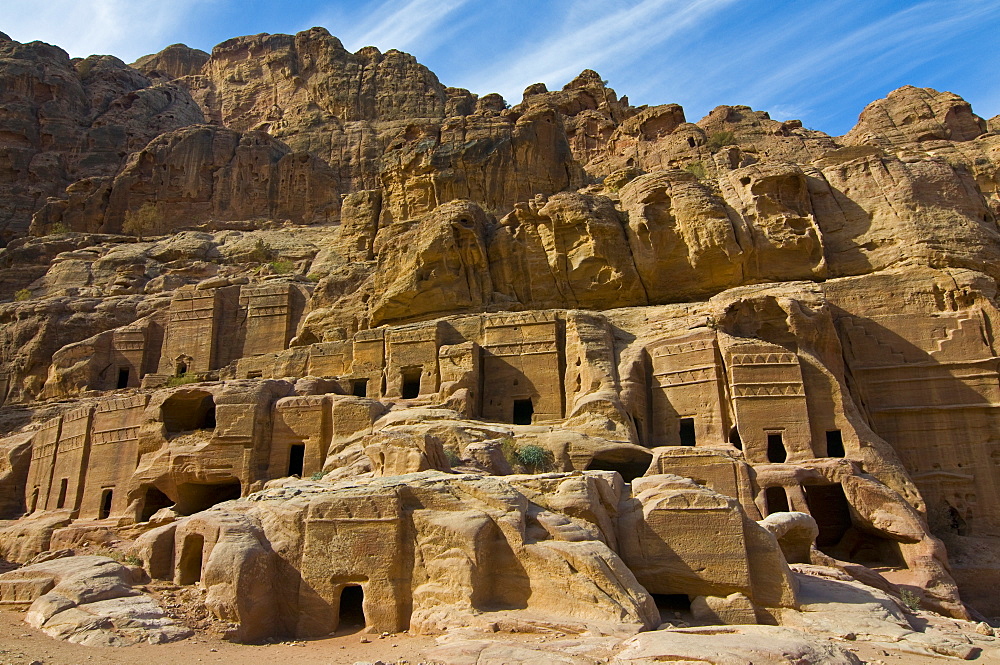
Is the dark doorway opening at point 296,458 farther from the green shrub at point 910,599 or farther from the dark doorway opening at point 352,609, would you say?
the green shrub at point 910,599

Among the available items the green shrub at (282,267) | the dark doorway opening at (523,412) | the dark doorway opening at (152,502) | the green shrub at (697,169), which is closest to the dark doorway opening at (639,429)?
the dark doorway opening at (523,412)

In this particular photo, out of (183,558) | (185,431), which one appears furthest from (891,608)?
(185,431)

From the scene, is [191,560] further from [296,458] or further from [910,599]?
[910,599]

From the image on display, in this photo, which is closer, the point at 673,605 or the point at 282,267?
the point at 673,605

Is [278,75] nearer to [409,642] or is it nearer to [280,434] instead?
[280,434]

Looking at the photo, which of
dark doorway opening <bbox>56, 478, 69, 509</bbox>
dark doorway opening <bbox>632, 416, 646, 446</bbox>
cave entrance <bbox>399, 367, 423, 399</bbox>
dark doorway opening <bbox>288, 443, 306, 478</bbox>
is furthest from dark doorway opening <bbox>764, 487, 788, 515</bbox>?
dark doorway opening <bbox>56, 478, 69, 509</bbox>

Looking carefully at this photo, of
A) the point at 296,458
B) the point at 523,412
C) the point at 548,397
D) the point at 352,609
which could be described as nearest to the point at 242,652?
the point at 352,609

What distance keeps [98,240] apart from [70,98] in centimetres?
2494

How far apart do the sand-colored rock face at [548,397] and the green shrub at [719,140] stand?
26cm

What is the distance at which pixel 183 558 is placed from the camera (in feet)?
54.1

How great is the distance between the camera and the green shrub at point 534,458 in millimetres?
22109

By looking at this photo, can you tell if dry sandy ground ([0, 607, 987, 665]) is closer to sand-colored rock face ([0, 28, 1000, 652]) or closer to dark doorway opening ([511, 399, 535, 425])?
sand-colored rock face ([0, 28, 1000, 652])

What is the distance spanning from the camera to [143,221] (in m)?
55.5

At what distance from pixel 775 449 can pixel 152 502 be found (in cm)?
2209
